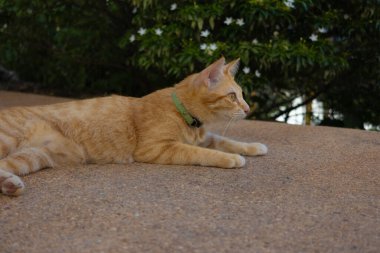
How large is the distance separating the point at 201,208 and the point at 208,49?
10.8 ft

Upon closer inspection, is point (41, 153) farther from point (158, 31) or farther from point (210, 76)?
point (158, 31)

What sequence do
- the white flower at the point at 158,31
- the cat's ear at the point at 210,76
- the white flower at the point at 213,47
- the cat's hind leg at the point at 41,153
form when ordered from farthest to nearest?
1. the white flower at the point at 158,31
2. the white flower at the point at 213,47
3. the cat's ear at the point at 210,76
4. the cat's hind leg at the point at 41,153

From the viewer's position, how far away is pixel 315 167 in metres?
3.62

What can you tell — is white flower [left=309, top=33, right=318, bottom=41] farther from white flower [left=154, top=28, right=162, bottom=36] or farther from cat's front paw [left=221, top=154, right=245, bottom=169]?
cat's front paw [left=221, top=154, right=245, bottom=169]

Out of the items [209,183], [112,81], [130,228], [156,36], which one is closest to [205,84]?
[209,183]

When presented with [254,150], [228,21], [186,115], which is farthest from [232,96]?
[228,21]

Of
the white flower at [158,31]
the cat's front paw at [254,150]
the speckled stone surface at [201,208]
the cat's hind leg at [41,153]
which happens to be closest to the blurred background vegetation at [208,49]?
the white flower at [158,31]

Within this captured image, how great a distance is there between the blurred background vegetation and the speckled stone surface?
238 cm

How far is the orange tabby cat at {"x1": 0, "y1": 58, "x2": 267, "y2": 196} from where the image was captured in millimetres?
3514

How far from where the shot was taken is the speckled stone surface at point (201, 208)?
2273 mm

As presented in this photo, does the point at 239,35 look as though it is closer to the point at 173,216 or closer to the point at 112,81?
the point at 112,81

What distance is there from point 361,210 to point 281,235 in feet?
2.13

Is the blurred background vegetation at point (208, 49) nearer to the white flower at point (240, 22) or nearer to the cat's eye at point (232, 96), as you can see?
the white flower at point (240, 22)

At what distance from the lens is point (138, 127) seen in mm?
3773
